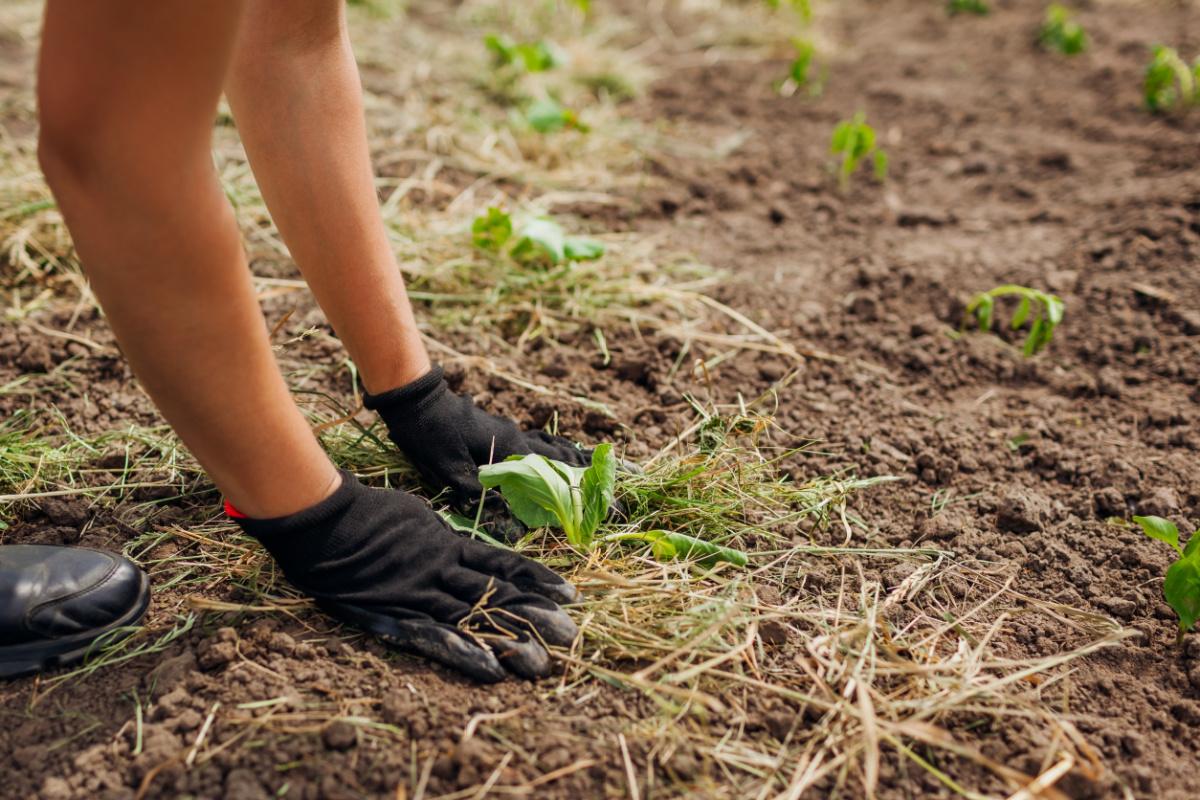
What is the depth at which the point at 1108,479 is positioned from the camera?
181cm

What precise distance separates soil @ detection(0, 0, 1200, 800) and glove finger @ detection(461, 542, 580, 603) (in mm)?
151

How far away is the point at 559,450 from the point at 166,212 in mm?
797

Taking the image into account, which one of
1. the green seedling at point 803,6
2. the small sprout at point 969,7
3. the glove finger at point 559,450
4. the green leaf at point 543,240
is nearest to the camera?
the glove finger at point 559,450

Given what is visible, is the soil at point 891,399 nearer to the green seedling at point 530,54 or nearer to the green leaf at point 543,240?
the green leaf at point 543,240

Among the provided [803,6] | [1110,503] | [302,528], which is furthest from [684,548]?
[803,6]

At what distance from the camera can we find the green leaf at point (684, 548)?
1471mm

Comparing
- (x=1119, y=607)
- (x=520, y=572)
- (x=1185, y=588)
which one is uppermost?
(x=520, y=572)

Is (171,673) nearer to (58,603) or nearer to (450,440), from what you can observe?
(58,603)

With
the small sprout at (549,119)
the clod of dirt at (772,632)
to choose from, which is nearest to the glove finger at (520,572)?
the clod of dirt at (772,632)

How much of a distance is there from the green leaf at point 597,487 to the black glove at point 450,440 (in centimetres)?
12

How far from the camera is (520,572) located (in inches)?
54.2

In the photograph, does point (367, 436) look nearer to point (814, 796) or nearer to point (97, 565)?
point (97, 565)

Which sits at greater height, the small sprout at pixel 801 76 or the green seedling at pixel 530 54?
the green seedling at pixel 530 54

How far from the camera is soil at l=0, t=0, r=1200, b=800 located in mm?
1194
